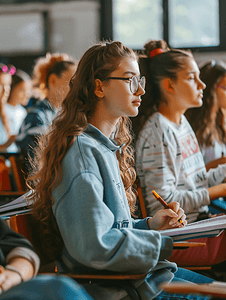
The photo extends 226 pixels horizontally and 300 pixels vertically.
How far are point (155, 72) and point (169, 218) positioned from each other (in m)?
0.93

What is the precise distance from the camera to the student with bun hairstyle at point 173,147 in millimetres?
1625

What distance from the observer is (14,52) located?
20.2 feet

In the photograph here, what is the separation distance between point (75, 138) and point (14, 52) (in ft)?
18.3

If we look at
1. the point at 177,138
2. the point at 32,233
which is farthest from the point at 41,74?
the point at 32,233

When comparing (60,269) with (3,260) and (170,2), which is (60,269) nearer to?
(3,260)

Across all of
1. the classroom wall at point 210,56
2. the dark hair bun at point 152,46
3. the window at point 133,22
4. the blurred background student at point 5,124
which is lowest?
the blurred background student at point 5,124

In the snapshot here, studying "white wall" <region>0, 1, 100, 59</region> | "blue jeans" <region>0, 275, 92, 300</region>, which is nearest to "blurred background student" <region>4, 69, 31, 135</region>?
"white wall" <region>0, 1, 100, 59</region>

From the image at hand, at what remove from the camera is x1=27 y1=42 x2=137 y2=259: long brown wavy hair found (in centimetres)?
104

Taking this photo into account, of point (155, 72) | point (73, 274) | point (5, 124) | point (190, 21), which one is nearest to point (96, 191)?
point (73, 274)

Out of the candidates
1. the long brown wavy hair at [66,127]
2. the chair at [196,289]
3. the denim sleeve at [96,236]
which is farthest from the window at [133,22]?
the chair at [196,289]

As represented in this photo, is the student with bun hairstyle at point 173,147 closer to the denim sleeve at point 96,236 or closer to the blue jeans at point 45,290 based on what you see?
the denim sleeve at point 96,236

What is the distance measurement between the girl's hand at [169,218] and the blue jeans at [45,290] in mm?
440

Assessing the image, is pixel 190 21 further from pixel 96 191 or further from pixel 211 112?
pixel 96 191

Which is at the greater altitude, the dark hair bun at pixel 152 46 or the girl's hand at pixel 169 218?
the dark hair bun at pixel 152 46
